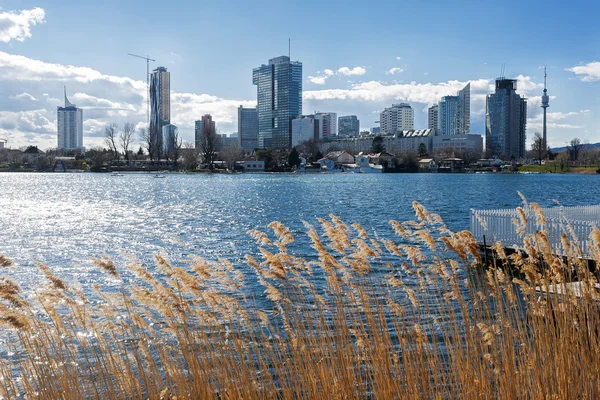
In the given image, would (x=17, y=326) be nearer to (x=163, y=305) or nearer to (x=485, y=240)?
(x=163, y=305)

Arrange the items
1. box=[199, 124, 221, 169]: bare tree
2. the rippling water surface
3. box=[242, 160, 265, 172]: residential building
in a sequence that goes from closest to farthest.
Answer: the rippling water surface
box=[199, 124, 221, 169]: bare tree
box=[242, 160, 265, 172]: residential building

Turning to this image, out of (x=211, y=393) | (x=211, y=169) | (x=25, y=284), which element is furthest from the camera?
(x=211, y=169)

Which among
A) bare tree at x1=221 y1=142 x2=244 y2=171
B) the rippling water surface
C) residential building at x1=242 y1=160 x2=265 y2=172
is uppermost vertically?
bare tree at x1=221 y1=142 x2=244 y2=171

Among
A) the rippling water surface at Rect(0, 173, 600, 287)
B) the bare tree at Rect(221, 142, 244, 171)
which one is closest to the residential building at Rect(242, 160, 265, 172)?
the bare tree at Rect(221, 142, 244, 171)

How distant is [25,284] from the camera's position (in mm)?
18266

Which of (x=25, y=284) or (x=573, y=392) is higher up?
(x=573, y=392)

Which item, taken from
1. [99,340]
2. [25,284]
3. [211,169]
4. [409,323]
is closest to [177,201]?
[25,284]

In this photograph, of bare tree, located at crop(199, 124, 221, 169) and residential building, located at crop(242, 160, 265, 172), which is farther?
residential building, located at crop(242, 160, 265, 172)

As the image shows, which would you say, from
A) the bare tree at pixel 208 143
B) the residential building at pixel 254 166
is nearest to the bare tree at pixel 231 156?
the residential building at pixel 254 166

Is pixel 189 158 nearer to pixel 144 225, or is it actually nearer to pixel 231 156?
pixel 231 156

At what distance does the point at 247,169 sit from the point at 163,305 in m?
172

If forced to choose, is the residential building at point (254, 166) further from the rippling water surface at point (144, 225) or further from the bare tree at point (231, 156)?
the rippling water surface at point (144, 225)

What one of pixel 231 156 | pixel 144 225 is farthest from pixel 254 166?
pixel 144 225

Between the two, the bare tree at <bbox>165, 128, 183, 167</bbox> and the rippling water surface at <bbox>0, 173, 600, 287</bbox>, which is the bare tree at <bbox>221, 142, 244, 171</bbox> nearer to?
the bare tree at <bbox>165, 128, 183, 167</bbox>
